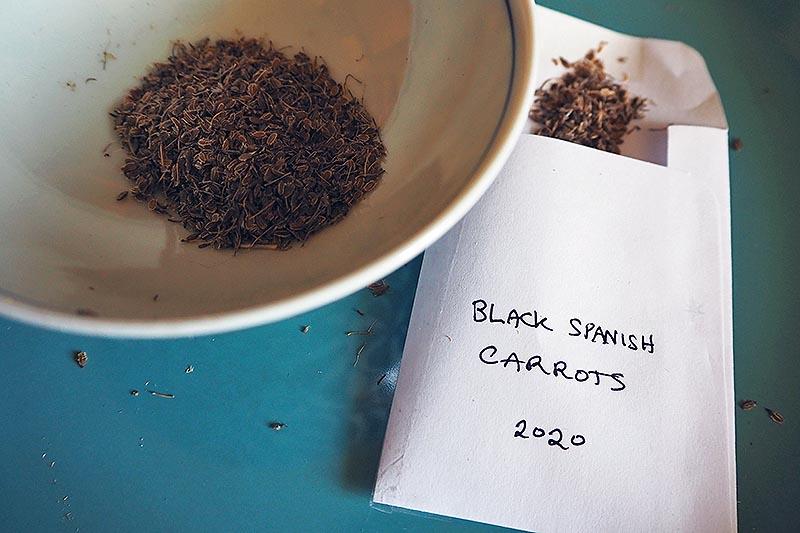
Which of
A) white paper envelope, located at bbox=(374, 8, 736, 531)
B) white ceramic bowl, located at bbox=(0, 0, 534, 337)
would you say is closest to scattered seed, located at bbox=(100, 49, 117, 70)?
white ceramic bowl, located at bbox=(0, 0, 534, 337)

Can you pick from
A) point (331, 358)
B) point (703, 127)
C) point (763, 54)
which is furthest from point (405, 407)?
point (763, 54)

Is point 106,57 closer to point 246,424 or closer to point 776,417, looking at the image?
point 246,424

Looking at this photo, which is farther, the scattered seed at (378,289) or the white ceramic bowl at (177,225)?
the scattered seed at (378,289)

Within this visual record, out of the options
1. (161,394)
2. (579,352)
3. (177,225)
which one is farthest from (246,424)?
(579,352)

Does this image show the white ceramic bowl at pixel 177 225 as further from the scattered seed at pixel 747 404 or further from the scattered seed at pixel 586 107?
the scattered seed at pixel 747 404

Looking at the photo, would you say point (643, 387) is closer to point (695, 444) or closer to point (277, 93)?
point (695, 444)

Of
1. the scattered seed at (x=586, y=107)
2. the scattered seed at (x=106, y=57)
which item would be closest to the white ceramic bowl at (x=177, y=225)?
the scattered seed at (x=106, y=57)

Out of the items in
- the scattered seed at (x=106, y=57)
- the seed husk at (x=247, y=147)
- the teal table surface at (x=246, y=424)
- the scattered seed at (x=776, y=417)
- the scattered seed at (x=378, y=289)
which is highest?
the scattered seed at (x=106, y=57)
